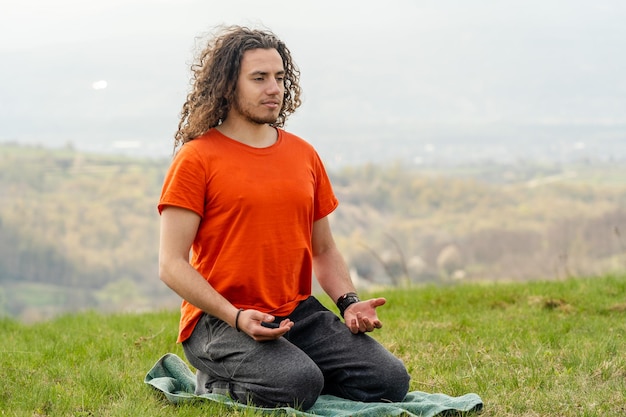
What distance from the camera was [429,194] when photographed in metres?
48.6

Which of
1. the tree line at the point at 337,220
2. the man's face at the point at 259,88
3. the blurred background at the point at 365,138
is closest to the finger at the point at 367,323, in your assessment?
the man's face at the point at 259,88

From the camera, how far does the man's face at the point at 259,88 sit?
470 cm

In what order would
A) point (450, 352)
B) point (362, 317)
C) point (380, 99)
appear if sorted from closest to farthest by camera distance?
point (362, 317)
point (450, 352)
point (380, 99)

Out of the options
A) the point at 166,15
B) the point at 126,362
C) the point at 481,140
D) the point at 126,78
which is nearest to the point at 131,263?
the point at 126,78

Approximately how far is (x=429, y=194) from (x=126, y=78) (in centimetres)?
2134

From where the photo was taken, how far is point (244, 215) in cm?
457

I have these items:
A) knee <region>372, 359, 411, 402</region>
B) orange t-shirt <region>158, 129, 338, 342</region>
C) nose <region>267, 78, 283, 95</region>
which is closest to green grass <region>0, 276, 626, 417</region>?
knee <region>372, 359, 411, 402</region>

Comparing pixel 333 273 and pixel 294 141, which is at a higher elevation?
pixel 294 141

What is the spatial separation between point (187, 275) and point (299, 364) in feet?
2.50

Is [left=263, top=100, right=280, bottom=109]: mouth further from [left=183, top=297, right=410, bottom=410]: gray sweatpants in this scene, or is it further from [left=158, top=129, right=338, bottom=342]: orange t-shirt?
[left=183, top=297, right=410, bottom=410]: gray sweatpants

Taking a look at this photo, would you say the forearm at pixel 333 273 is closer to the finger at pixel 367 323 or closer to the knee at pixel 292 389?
the finger at pixel 367 323

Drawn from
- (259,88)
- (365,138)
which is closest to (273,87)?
(259,88)

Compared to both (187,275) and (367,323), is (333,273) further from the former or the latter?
(187,275)

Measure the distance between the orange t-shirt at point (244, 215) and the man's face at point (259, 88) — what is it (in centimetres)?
20
